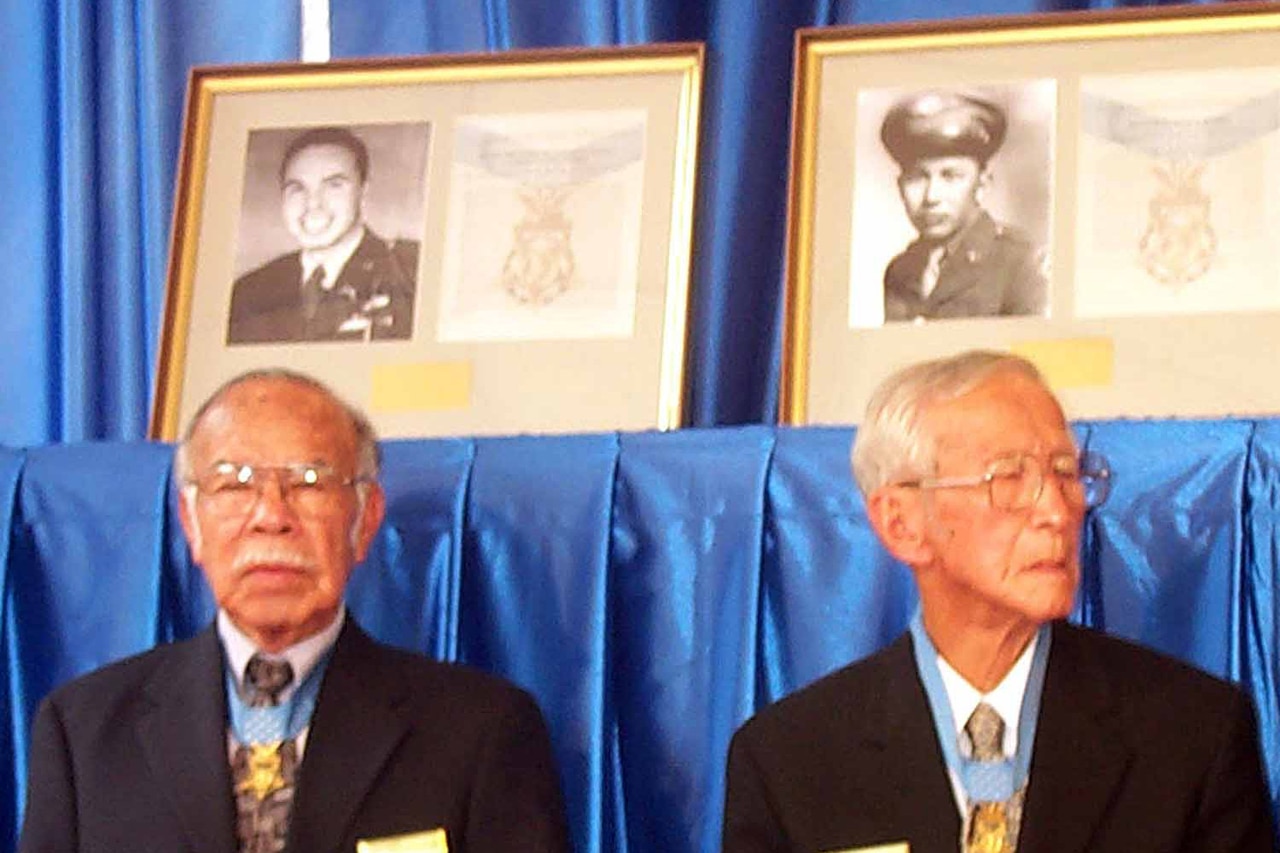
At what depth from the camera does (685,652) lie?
3330 mm

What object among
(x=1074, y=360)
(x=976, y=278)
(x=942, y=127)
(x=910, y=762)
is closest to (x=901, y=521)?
(x=910, y=762)

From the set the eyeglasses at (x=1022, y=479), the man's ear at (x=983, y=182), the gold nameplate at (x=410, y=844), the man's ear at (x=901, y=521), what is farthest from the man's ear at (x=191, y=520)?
the man's ear at (x=983, y=182)

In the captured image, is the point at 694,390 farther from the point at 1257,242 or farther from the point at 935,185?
the point at 1257,242

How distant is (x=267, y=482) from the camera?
313cm

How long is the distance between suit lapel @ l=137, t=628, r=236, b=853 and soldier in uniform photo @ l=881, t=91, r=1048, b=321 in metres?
1.26

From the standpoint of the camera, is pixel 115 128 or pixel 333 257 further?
pixel 115 128

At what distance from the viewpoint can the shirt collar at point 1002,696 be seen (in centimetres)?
292

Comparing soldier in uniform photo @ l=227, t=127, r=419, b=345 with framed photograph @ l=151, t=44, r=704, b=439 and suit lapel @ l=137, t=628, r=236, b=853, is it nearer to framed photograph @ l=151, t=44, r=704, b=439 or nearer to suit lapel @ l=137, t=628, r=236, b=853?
framed photograph @ l=151, t=44, r=704, b=439

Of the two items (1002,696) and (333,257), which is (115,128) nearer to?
(333,257)

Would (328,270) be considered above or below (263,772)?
above

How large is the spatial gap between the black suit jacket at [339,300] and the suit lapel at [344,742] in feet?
3.00

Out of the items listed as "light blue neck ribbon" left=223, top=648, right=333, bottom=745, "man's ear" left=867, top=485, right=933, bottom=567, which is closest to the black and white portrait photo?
"man's ear" left=867, top=485, right=933, bottom=567

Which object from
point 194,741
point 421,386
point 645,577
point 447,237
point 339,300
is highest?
point 447,237

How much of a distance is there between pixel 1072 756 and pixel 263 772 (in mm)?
1061
